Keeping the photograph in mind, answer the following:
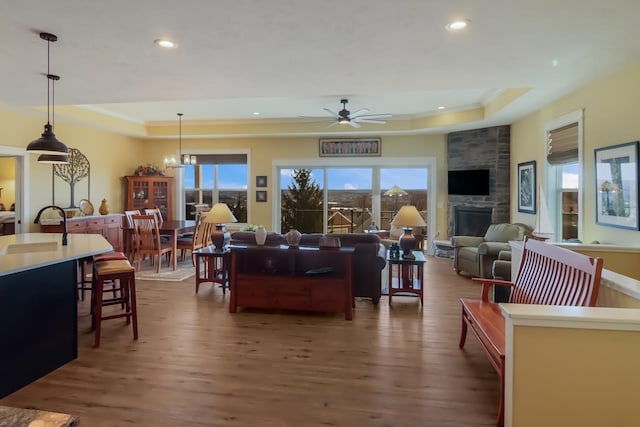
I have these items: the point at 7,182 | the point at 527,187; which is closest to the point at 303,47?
the point at 527,187

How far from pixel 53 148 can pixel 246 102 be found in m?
3.54

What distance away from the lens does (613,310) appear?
6.15ft

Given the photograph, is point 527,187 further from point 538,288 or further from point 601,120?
point 538,288

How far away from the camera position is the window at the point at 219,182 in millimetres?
9047

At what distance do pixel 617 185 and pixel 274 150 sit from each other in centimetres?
656

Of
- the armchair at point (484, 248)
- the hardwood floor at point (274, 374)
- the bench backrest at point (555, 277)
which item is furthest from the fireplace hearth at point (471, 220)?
the bench backrest at point (555, 277)

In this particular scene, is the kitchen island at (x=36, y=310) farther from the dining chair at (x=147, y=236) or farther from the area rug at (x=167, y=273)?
the dining chair at (x=147, y=236)

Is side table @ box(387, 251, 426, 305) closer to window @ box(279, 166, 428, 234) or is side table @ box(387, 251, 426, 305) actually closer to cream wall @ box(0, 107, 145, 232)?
window @ box(279, 166, 428, 234)

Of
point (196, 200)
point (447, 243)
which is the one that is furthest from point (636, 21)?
point (196, 200)

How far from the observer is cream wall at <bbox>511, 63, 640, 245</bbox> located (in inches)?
146

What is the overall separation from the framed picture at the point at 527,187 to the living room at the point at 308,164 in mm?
140

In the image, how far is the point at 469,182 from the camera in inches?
296

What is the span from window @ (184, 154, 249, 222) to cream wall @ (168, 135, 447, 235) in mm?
215

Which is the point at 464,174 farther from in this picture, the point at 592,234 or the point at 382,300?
the point at 382,300
